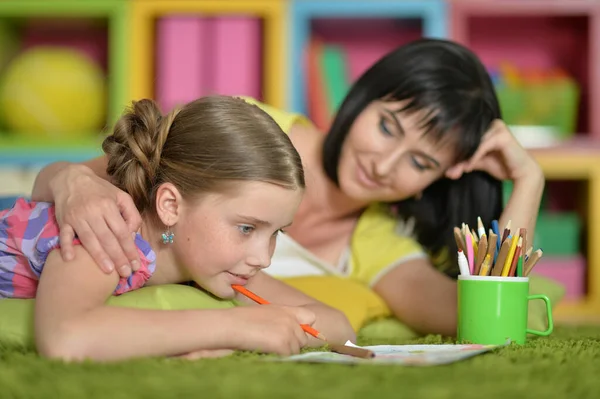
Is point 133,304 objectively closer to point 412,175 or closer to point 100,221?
point 100,221

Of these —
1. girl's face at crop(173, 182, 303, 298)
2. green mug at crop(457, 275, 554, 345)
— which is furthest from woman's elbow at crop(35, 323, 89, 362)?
green mug at crop(457, 275, 554, 345)

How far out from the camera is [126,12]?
8.36ft

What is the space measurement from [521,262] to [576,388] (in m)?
0.42

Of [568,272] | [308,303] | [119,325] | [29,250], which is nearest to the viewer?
[119,325]

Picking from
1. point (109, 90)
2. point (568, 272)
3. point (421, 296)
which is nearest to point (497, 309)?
point (421, 296)

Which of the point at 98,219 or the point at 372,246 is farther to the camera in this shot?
the point at 372,246

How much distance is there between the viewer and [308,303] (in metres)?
1.27

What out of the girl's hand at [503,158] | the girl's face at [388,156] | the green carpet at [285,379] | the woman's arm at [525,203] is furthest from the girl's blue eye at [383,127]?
the green carpet at [285,379]

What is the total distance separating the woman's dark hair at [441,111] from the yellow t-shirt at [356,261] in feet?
0.26

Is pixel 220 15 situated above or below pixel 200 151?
above

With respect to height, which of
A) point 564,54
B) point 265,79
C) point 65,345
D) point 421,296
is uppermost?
point 564,54

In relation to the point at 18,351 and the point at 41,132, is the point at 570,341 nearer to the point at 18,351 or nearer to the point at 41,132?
the point at 18,351

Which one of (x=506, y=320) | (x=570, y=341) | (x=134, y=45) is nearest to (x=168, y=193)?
(x=506, y=320)

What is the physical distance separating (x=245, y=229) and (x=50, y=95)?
5.49 feet
